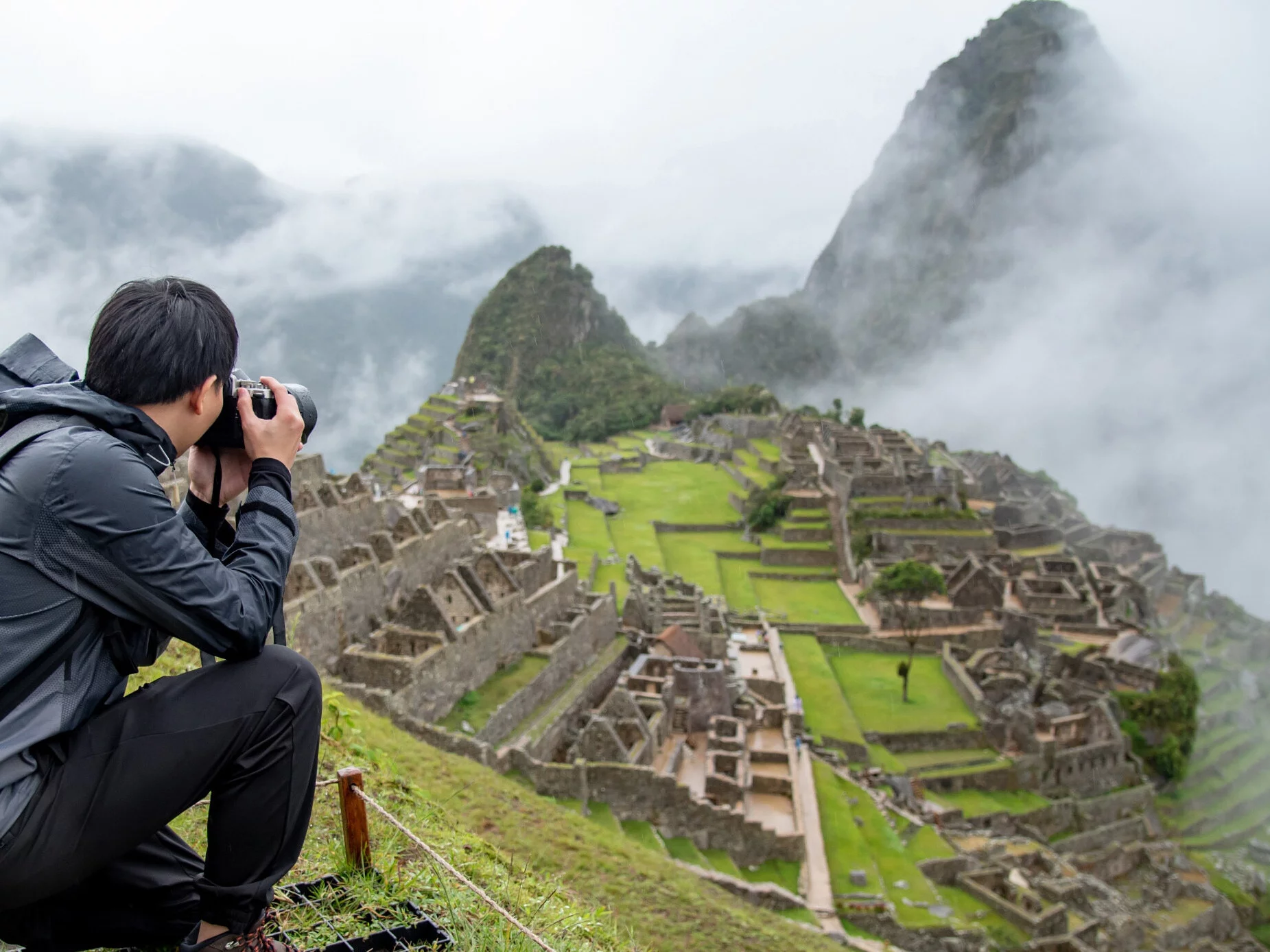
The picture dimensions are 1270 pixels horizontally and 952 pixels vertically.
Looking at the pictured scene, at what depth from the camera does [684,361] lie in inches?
4144

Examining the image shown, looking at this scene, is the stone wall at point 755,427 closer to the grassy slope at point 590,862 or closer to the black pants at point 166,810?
the grassy slope at point 590,862

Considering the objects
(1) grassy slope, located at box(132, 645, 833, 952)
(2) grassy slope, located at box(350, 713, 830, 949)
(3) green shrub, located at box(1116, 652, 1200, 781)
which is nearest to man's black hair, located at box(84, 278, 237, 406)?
(1) grassy slope, located at box(132, 645, 833, 952)

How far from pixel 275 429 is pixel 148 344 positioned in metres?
0.39

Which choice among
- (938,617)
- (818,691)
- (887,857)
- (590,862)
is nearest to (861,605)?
(938,617)

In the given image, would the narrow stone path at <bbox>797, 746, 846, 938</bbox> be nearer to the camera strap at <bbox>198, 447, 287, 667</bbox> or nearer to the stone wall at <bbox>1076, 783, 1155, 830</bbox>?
the stone wall at <bbox>1076, 783, 1155, 830</bbox>

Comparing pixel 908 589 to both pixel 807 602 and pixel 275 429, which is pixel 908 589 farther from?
pixel 275 429

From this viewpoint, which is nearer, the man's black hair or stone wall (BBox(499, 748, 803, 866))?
the man's black hair

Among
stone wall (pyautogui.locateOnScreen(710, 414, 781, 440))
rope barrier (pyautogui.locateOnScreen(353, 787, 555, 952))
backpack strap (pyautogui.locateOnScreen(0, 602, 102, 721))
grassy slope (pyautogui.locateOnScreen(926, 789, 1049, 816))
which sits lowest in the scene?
grassy slope (pyautogui.locateOnScreen(926, 789, 1049, 816))

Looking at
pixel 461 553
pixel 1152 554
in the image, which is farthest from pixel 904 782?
pixel 1152 554

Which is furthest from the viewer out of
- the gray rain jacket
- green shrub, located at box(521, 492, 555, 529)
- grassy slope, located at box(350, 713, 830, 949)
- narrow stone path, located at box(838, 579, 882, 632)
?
green shrub, located at box(521, 492, 555, 529)

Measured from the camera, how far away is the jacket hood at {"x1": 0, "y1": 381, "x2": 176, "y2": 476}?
1873 mm

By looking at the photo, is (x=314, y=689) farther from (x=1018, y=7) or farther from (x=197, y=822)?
(x=1018, y=7)

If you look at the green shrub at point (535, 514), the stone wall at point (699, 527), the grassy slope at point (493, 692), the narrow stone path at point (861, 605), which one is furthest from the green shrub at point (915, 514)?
the grassy slope at point (493, 692)

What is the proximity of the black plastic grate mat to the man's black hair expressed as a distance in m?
1.79
